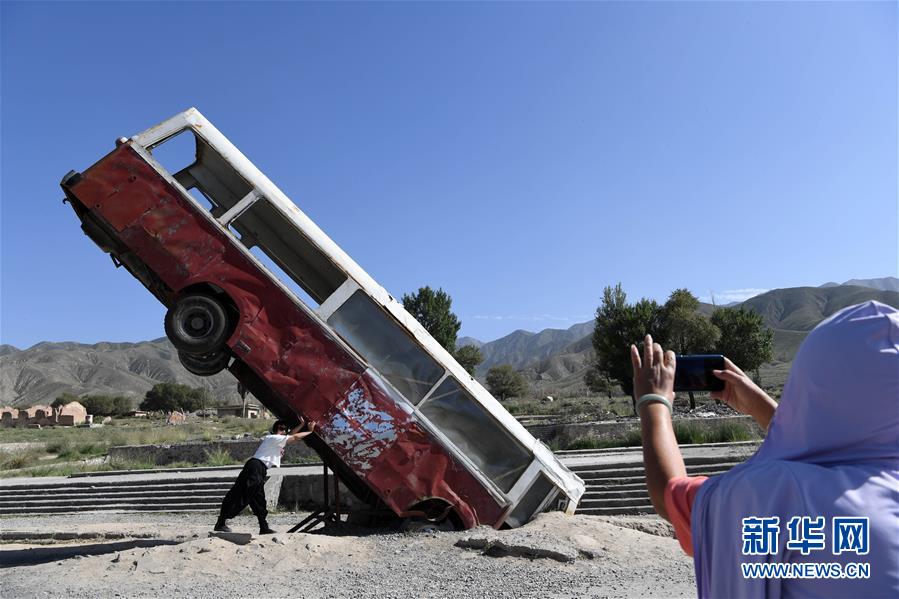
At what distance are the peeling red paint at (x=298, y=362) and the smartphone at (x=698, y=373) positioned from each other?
5601 millimetres

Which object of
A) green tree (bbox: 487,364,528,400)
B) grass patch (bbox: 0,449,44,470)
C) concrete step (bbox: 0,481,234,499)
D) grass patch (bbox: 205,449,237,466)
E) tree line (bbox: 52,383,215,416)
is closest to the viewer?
concrete step (bbox: 0,481,234,499)

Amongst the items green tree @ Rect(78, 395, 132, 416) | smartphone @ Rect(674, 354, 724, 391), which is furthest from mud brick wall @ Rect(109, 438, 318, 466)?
green tree @ Rect(78, 395, 132, 416)

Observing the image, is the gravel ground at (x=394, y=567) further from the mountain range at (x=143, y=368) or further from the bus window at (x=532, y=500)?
the mountain range at (x=143, y=368)

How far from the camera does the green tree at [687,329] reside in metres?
37.0

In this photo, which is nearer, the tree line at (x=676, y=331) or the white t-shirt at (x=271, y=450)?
the white t-shirt at (x=271, y=450)

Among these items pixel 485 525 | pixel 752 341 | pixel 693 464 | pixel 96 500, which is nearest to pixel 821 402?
pixel 485 525

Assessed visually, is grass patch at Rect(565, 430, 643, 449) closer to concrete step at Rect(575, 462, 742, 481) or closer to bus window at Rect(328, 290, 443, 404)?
concrete step at Rect(575, 462, 742, 481)

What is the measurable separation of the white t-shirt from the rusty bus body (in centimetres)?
43

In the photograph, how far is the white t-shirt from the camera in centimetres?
782

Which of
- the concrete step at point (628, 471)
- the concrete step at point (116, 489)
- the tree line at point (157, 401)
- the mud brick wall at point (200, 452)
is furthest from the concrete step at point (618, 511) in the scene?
the tree line at point (157, 401)

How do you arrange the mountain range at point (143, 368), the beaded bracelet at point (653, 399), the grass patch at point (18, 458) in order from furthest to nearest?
1. the mountain range at point (143, 368)
2. the grass patch at point (18, 458)
3. the beaded bracelet at point (653, 399)

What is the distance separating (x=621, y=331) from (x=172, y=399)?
59069 mm

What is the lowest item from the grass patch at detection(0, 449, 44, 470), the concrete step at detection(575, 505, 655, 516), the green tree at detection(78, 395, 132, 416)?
the green tree at detection(78, 395, 132, 416)

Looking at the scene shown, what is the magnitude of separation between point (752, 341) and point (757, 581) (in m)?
40.7
